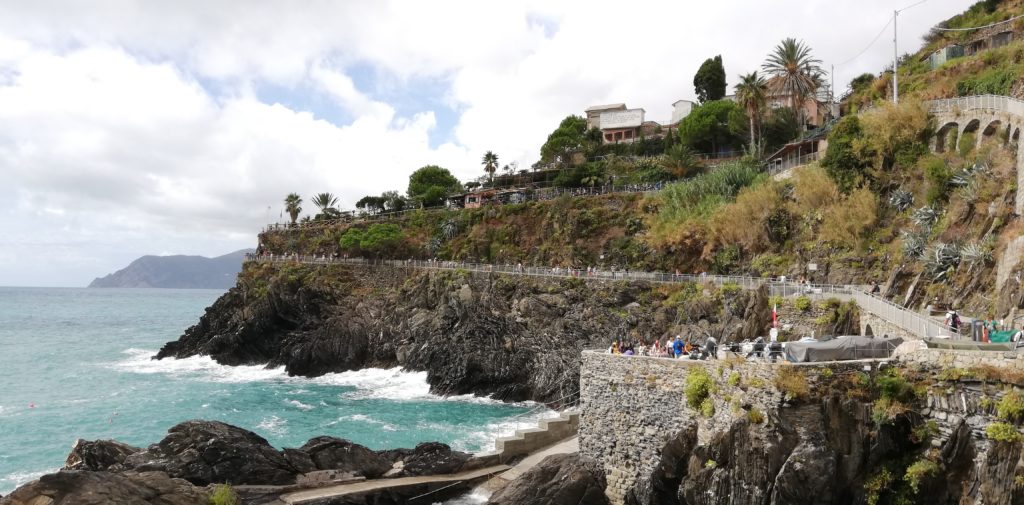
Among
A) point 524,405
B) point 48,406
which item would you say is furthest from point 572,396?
point 48,406

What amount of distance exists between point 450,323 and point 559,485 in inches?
1168

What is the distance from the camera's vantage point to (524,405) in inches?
1565

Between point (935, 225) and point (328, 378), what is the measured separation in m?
41.7

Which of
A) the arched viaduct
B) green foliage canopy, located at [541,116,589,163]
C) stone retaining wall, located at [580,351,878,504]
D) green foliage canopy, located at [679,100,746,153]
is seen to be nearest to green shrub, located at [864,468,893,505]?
stone retaining wall, located at [580,351,878,504]

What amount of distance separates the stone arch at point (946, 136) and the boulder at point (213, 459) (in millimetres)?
31419

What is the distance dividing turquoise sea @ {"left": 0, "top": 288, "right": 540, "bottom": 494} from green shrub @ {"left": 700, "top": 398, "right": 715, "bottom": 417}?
47.1 feet

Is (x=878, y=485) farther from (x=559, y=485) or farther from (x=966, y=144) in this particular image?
(x=966, y=144)

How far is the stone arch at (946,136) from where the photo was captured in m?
29.9

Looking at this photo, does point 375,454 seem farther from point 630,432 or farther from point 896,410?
point 896,410

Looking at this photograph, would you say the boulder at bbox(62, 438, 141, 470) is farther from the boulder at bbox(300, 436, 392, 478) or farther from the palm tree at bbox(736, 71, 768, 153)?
the palm tree at bbox(736, 71, 768, 153)

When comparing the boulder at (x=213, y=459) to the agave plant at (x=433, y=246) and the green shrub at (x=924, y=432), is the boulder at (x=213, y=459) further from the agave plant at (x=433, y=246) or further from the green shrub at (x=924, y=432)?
the agave plant at (x=433, y=246)

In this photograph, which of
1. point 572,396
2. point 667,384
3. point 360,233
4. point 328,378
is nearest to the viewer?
point 667,384

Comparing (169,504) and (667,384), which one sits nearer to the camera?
(169,504)

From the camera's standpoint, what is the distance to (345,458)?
74.6 ft
